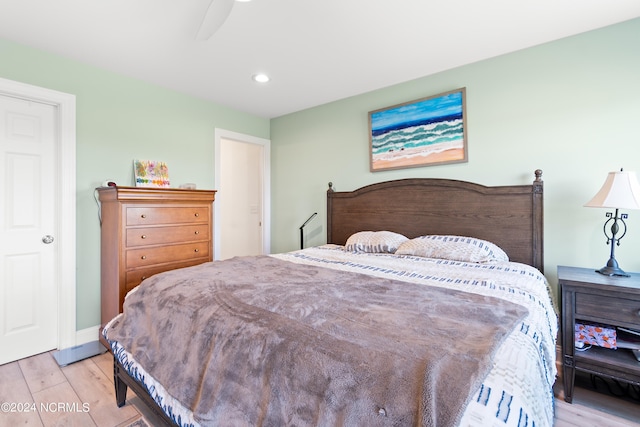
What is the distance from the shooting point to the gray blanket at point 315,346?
0.74 meters

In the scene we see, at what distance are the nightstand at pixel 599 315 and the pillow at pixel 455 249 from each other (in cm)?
45

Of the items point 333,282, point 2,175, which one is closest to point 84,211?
point 2,175

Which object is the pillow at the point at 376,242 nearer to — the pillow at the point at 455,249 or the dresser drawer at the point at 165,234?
the pillow at the point at 455,249

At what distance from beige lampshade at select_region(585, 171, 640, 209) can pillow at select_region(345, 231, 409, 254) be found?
1.39 m

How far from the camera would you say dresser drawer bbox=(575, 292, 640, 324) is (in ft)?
5.42

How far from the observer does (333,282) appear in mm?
1634

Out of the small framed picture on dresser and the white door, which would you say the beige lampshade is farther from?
the white door

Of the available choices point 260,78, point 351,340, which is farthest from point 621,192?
point 260,78

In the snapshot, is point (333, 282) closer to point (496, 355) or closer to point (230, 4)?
point (496, 355)

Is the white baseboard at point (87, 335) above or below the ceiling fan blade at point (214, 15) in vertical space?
below

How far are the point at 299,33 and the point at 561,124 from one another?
81.4 inches

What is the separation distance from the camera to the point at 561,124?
88.3 inches

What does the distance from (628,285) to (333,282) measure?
5.43 feet

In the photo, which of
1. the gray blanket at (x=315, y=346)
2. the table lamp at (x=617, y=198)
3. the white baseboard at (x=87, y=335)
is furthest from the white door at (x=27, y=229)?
the table lamp at (x=617, y=198)
